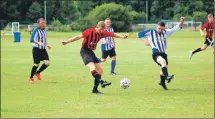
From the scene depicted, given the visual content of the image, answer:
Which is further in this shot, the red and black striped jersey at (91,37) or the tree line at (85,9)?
the tree line at (85,9)

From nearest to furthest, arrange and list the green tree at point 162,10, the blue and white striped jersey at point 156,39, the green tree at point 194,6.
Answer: the blue and white striped jersey at point 156,39 < the green tree at point 194,6 < the green tree at point 162,10

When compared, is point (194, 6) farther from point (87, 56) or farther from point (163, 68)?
point (87, 56)

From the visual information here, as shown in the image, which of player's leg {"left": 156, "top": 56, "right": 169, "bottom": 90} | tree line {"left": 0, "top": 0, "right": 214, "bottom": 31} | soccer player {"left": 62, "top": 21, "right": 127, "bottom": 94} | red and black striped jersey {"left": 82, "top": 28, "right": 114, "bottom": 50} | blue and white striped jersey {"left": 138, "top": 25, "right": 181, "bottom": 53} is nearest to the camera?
soccer player {"left": 62, "top": 21, "right": 127, "bottom": 94}

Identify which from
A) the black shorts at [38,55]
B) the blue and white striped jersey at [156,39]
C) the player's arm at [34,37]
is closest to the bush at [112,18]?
the black shorts at [38,55]

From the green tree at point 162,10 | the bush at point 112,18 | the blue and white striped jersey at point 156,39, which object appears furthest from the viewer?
the green tree at point 162,10

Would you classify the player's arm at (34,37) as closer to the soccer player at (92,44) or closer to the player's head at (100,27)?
the soccer player at (92,44)

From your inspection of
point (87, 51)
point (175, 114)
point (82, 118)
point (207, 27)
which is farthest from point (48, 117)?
point (207, 27)

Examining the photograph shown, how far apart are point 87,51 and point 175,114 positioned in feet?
15.6

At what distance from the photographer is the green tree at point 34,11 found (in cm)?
11519

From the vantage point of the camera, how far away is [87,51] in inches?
637

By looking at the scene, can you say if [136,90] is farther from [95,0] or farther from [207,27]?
[95,0]

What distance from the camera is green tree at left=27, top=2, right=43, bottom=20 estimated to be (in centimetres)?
11519

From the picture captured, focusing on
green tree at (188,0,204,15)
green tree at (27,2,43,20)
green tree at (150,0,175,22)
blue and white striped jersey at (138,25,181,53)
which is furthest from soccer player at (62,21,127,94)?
green tree at (150,0,175,22)

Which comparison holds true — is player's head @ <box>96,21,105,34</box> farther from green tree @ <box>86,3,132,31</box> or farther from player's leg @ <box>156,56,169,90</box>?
green tree @ <box>86,3,132,31</box>
